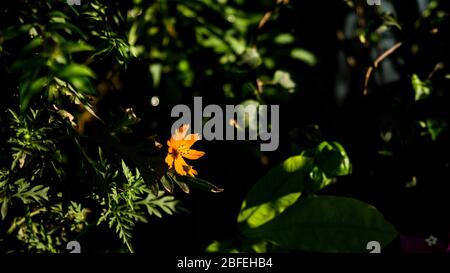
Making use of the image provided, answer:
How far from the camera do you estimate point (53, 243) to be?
3.88 ft

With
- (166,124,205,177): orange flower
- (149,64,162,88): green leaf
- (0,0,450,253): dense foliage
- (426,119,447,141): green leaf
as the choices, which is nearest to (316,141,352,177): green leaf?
(0,0,450,253): dense foliage

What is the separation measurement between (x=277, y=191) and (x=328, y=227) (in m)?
0.16

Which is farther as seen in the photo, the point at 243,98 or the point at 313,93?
the point at 313,93

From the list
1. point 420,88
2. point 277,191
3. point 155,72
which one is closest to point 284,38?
point 155,72

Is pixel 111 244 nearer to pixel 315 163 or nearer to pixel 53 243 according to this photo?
pixel 53 243

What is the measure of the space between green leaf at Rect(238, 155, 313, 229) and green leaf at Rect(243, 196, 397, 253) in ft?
0.11

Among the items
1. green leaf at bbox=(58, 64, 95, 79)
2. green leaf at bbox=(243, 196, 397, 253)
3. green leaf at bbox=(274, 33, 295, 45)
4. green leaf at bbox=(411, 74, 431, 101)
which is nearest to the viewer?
green leaf at bbox=(58, 64, 95, 79)

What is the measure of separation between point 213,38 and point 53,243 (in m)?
0.92

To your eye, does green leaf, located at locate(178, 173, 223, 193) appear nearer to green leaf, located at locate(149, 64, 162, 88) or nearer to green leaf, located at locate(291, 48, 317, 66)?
green leaf, located at locate(149, 64, 162, 88)

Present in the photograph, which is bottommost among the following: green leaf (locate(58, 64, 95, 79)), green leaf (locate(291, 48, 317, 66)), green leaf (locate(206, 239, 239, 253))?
green leaf (locate(206, 239, 239, 253))

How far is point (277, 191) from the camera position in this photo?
123 cm

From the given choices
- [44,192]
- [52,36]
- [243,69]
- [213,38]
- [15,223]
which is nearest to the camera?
[52,36]

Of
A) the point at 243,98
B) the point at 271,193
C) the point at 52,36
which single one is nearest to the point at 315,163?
the point at 271,193

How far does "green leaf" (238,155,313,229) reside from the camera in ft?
3.96
